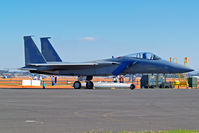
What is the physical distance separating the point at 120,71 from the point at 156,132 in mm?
22047

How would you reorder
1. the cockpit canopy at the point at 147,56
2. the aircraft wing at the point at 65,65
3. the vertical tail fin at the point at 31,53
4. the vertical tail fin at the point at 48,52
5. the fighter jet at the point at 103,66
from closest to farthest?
the fighter jet at the point at 103,66, the cockpit canopy at the point at 147,56, the aircraft wing at the point at 65,65, the vertical tail fin at the point at 31,53, the vertical tail fin at the point at 48,52

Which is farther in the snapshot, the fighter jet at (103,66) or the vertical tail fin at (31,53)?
the vertical tail fin at (31,53)

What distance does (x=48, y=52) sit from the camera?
33938 mm

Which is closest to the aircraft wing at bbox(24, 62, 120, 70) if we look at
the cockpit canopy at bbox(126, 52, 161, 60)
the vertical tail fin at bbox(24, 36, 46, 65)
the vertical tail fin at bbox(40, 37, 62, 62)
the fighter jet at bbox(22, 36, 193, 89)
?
the fighter jet at bbox(22, 36, 193, 89)

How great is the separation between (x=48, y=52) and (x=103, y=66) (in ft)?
21.3

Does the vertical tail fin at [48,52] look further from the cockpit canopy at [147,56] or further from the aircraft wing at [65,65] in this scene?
the cockpit canopy at [147,56]

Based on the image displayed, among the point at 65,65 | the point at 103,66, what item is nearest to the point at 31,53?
the point at 65,65

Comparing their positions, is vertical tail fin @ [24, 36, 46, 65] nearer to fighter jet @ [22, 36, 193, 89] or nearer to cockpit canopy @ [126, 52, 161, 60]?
fighter jet @ [22, 36, 193, 89]

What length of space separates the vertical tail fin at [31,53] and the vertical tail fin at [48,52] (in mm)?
1658

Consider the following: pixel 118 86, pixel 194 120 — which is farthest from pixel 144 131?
pixel 118 86

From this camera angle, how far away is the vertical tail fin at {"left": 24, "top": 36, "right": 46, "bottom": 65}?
1260 inches

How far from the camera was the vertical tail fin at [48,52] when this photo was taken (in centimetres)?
3381

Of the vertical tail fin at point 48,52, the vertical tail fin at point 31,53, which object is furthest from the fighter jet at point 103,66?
the vertical tail fin at point 48,52

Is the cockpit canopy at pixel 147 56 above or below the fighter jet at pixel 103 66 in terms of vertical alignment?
above
